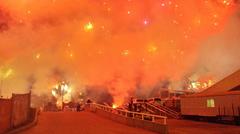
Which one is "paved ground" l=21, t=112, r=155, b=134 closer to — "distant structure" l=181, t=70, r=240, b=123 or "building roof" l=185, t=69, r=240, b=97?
"distant structure" l=181, t=70, r=240, b=123

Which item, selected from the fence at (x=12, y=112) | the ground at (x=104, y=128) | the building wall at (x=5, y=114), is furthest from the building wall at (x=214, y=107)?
the building wall at (x=5, y=114)

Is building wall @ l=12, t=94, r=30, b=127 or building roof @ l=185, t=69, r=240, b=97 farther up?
building roof @ l=185, t=69, r=240, b=97

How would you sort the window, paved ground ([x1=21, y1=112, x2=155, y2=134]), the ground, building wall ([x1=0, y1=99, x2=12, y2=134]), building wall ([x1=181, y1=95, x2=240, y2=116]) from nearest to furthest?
building wall ([x1=0, y1=99, x2=12, y2=134]) → paved ground ([x1=21, y1=112, x2=155, y2=134]) → the ground → building wall ([x1=181, y1=95, x2=240, y2=116]) → the window

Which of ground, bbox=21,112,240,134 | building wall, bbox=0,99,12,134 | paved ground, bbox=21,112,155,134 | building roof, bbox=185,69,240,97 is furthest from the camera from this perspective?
building roof, bbox=185,69,240,97

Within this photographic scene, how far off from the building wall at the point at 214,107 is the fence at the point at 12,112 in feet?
61.6

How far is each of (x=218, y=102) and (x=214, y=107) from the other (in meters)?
0.83

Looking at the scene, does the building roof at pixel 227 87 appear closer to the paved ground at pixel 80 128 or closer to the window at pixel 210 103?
the window at pixel 210 103

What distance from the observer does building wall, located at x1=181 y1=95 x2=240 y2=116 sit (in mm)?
27016

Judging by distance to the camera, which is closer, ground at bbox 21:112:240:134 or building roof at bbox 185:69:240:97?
ground at bbox 21:112:240:134

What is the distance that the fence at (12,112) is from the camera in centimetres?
1632

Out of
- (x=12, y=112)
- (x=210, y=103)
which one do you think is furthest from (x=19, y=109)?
(x=210, y=103)

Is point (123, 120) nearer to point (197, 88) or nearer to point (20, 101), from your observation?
point (20, 101)

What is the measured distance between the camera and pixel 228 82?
3142cm

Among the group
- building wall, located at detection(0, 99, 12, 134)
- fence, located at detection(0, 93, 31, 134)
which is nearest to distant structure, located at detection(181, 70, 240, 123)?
fence, located at detection(0, 93, 31, 134)
